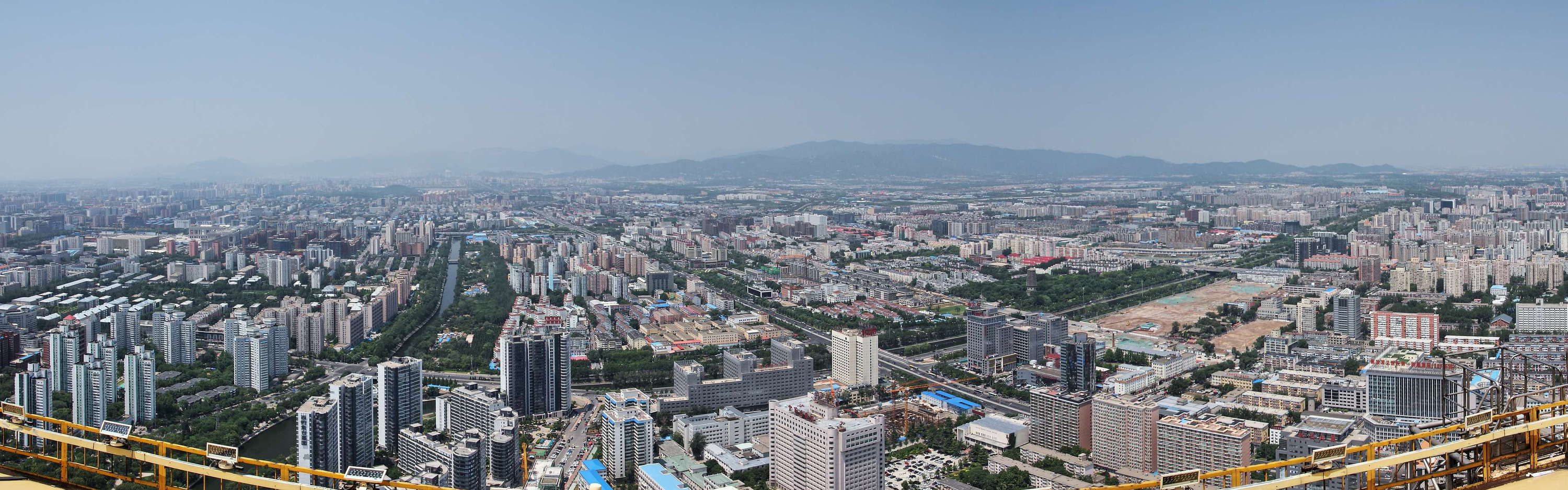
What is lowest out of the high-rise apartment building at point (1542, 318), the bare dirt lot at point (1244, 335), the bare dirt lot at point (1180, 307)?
the bare dirt lot at point (1244, 335)

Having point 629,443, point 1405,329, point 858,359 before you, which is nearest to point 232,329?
point 629,443

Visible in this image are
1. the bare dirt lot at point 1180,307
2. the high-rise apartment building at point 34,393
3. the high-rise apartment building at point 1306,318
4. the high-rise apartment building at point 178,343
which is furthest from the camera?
the bare dirt lot at point 1180,307

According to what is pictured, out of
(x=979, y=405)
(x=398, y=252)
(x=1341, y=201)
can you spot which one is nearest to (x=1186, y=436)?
(x=979, y=405)

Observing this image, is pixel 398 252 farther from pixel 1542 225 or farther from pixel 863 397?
pixel 1542 225

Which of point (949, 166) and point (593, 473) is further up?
point (949, 166)

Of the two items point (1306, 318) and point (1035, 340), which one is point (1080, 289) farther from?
point (1035, 340)

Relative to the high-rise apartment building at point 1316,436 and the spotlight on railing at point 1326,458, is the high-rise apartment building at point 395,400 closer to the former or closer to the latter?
the high-rise apartment building at point 1316,436

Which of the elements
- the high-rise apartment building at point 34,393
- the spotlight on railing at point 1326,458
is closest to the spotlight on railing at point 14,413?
the spotlight on railing at point 1326,458
